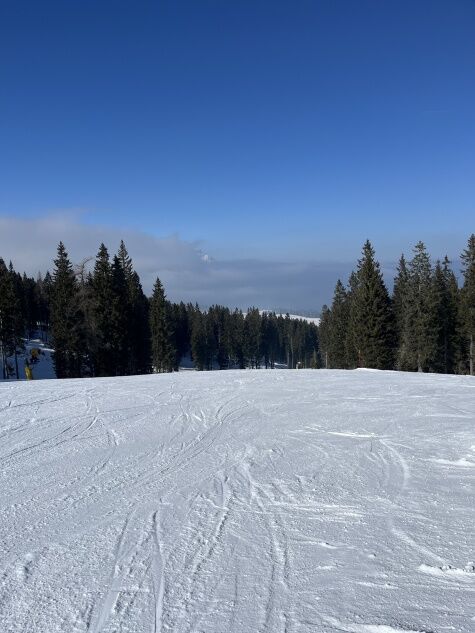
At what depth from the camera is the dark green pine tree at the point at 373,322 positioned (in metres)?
37.2

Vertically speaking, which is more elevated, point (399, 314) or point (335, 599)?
point (399, 314)

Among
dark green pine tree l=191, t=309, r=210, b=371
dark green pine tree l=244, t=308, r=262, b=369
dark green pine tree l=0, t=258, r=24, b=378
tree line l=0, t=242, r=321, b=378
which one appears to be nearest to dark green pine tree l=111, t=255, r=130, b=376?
tree line l=0, t=242, r=321, b=378

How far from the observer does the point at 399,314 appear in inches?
1838

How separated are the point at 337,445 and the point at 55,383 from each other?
13586 mm

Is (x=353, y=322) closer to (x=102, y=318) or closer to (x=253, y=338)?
(x=102, y=318)

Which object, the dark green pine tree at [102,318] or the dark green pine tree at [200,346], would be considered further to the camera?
the dark green pine tree at [200,346]

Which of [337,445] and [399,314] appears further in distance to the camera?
[399,314]

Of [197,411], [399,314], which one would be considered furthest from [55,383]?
[399,314]

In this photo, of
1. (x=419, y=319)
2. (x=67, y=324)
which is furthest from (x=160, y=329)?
(x=419, y=319)

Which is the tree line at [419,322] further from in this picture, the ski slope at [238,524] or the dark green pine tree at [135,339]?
the ski slope at [238,524]

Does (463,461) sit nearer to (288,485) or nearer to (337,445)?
(337,445)

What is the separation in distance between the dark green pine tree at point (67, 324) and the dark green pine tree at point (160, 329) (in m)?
12.6

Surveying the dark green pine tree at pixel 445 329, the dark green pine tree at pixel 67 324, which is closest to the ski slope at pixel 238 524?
the dark green pine tree at pixel 67 324

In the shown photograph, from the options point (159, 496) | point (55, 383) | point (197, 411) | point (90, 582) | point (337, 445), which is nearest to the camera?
point (90, 582)
